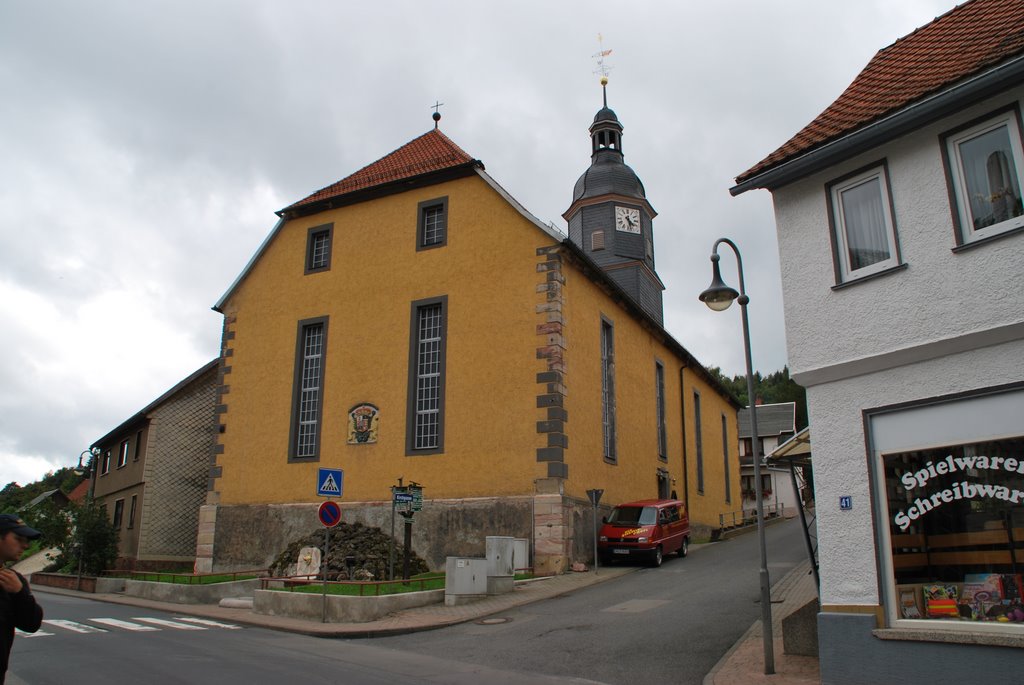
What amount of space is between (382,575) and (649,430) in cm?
1222

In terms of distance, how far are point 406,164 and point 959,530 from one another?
19223 millimetres

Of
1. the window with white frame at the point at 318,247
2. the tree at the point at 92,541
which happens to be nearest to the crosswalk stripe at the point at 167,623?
the tree at the point at 92,541

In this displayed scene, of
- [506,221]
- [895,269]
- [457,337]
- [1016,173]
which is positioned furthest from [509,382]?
[1016,173]

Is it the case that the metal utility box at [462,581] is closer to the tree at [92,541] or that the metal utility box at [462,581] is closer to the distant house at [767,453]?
the tree at [92,541]

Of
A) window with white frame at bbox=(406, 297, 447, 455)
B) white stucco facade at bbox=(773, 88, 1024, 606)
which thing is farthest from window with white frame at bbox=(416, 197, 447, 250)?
white stucco facade at bbox=(773, 88, 1024, 606)

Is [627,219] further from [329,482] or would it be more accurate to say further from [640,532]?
[329,482]

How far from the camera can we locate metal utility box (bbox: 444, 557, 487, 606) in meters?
15.9

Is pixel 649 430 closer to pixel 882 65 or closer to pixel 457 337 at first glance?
pixel 457 337

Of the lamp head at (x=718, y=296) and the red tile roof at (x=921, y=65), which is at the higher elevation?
the red tile roof at (x=921, y=65)

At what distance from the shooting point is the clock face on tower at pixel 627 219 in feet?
114

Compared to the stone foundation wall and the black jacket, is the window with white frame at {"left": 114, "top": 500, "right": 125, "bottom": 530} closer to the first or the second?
the stone foundation wall

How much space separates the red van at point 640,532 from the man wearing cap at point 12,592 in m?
17.4

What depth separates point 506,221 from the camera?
21766mm

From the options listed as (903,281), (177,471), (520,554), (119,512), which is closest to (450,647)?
(520,554)
